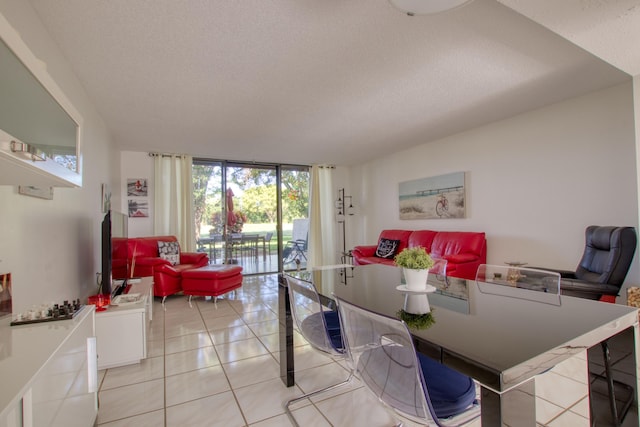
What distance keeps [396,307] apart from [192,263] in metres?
4.32

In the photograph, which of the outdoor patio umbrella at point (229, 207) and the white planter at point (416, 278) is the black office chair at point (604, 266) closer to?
the white planter at point (416, 278)

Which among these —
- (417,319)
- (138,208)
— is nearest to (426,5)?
(417,319)

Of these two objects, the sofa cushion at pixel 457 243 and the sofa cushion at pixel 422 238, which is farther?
the sofa cushion at pixel 422 238

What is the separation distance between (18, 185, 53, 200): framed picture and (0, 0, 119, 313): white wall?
35 millimetres

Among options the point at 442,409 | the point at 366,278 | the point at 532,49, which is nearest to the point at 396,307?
the point at 442,409

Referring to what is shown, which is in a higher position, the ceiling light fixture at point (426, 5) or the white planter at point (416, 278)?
the ceiling light fixture at point (426, 5)

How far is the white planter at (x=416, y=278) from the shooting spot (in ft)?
5.38

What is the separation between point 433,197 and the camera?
16.6 ft

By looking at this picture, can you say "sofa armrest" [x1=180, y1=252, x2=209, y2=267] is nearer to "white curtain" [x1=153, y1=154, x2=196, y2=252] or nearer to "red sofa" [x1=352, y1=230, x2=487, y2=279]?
"white curtain" [x1=153, y1=154, x2=196, y2=252]

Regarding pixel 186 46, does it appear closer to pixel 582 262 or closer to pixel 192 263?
pixel 192 263

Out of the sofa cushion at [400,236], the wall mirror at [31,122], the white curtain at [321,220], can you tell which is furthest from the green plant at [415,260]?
the white curtain at [321,220]

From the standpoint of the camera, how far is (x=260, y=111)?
138 inches

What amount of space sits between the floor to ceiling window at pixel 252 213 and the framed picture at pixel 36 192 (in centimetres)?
393

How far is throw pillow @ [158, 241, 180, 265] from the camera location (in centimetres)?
477
